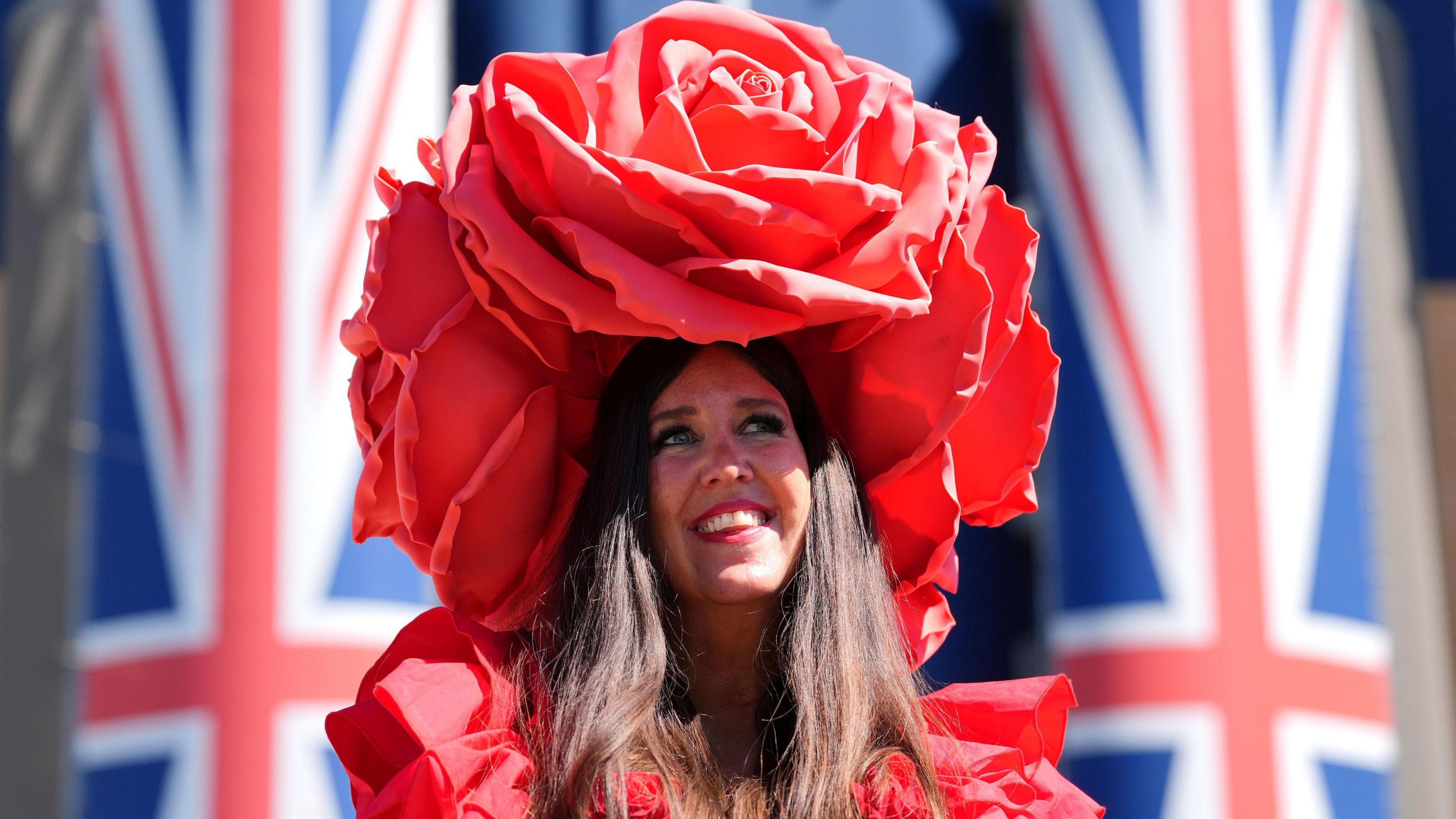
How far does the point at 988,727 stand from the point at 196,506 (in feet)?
4.84

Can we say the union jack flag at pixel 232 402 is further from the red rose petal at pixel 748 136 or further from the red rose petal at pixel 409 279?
the red rose petal at pixel 748 136

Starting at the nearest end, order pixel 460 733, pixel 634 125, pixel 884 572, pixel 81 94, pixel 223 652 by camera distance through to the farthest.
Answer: pixel 460 733 → pixel 634 125 → pixel 884 572 → pixel 223 652 → pixel 81 94

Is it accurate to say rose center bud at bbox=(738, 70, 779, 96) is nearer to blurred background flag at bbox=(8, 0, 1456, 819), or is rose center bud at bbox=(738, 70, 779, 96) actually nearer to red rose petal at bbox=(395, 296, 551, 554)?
red rose petal at bbox=(395, 296, 551, 554)

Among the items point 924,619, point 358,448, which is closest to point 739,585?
point 924,619

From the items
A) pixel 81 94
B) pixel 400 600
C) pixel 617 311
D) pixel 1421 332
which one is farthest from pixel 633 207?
pixel 1421 332

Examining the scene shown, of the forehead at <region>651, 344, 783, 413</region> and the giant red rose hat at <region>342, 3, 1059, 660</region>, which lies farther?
the forehead at <region>651, 344, 783, 413</region>

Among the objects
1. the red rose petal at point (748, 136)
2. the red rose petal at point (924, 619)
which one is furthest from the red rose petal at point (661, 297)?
the red rose petal at point (924, 619)

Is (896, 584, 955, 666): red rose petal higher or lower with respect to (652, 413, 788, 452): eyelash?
lower

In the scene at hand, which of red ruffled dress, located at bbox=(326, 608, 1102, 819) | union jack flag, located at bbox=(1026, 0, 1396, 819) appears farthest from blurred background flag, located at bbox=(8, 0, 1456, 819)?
red ruffled dress, located at bbox=(326, 608, 1102, 819)

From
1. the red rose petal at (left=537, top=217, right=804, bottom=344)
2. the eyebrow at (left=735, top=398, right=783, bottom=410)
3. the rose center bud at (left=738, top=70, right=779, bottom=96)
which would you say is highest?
the rose center bud at (left=738, top=70, right=779, bottom=96)

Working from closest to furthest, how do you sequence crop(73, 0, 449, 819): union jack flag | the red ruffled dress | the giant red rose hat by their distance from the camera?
1. the red ruffled dress
2. the giant red rose hat
3. crop(73, 0, 449, 819): union jack flag

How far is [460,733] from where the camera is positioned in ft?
4.26

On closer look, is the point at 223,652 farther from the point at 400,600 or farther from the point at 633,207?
the point at 633,207

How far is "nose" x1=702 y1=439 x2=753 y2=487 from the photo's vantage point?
4.85 ft
